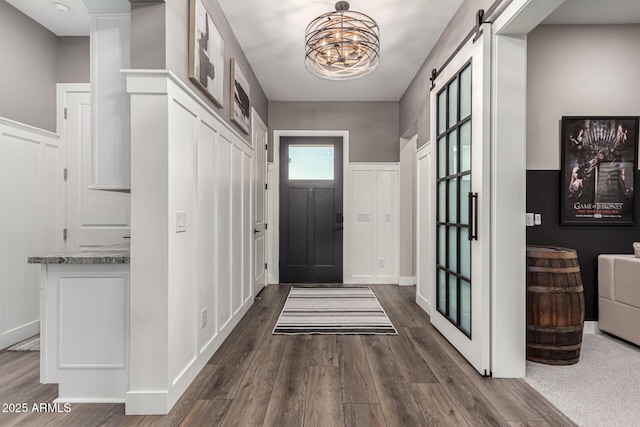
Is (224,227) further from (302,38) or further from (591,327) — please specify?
(591,327)

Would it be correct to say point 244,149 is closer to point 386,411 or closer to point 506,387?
point 386,411

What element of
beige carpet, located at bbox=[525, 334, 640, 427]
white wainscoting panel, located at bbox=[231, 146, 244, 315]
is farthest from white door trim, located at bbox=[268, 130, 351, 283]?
beige carpet, located at bbox=[525, 334, 640, 427]

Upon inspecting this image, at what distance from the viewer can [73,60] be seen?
10.4ft

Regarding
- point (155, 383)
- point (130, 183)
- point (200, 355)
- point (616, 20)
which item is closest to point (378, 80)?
point (616, 20)

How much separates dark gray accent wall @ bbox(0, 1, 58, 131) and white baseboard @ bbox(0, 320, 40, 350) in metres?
1.76

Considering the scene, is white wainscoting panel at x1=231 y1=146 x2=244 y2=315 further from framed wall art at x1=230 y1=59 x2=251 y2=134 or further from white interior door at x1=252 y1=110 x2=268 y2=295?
white interior door at x1=252 y1=110 x2=268 y2=295

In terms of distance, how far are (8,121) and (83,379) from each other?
224 centimetres

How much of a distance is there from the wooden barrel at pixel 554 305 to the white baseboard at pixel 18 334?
397cm

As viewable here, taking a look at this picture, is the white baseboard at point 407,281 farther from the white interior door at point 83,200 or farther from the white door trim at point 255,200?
the white interior door at point 83,200

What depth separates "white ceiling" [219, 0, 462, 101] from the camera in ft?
8.81

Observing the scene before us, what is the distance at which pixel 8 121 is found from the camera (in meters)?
2.64

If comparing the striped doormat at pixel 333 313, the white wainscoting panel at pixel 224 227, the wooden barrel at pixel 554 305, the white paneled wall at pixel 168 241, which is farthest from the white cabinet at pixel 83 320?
the wooden barrel at pixel 554 305

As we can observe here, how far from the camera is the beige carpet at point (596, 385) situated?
169 cm

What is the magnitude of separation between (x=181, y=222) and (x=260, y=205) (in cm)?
243
